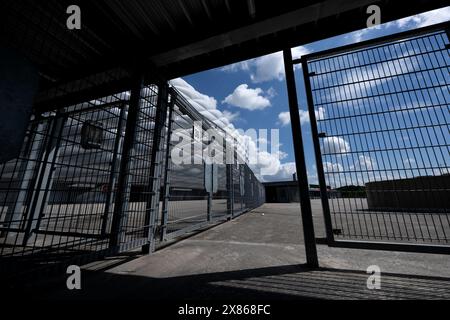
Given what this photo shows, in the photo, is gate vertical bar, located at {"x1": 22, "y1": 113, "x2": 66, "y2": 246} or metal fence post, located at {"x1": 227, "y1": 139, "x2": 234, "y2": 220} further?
metal fence post, located at {"x1": 227, "y1": 139, "x2": 234, "y2": 220}

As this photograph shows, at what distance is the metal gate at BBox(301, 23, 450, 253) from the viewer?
211cm

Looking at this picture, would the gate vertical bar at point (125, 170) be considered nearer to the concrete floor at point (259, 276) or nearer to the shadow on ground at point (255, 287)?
the concrete floor at point (259, 276)

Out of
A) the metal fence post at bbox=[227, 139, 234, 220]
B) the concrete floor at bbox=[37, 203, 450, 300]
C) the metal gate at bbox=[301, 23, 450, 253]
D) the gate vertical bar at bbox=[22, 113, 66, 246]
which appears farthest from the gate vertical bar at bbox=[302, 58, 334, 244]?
the gate vertical bar at bbox=[22, 113, 66, 246]

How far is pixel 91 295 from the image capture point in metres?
1.54

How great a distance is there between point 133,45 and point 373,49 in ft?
Answer: 10.7

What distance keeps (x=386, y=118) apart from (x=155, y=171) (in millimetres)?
3231

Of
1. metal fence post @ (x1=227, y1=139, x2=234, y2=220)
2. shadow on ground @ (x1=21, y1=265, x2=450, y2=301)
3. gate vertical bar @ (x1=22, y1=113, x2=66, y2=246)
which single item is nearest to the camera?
shadow on ground @ (x1=21, y1=265, x2=450, y2=301)

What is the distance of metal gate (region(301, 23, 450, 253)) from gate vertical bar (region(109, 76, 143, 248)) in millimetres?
2462

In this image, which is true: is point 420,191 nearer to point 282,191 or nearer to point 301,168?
point 301,168

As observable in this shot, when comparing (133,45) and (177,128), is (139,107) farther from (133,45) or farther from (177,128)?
(177,128)

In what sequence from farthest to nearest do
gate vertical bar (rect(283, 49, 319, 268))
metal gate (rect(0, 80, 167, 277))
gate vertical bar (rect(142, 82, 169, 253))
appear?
gate vertical bar (rect(142, 82, 169, 253)), metal gate (rect(0, 80, 167, 277)), gate vertical bar (rect(283, 49, 319, 268))

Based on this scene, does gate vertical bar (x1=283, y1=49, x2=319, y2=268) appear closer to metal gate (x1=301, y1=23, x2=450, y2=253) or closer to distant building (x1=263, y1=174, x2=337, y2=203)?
metal gate (x1=301, y1=23, x2=450, y2=253)

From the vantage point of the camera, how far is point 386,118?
2293mm
